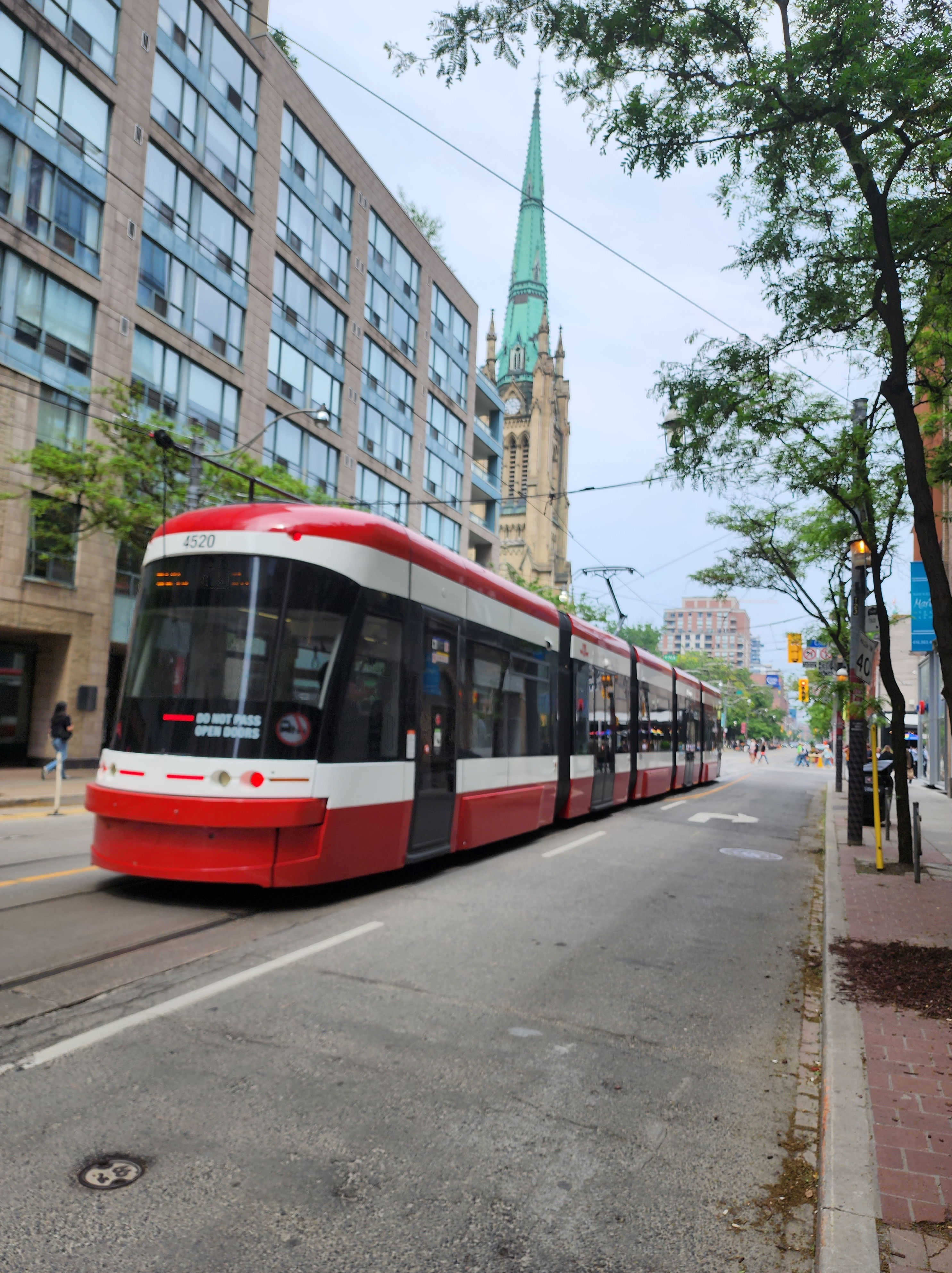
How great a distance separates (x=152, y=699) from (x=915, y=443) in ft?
21.0

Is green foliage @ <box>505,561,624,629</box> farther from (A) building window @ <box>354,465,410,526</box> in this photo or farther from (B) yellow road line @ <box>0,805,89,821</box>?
(B) yellow road line @ <box>0,805,89,821</box>

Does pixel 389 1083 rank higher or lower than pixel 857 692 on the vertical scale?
lower

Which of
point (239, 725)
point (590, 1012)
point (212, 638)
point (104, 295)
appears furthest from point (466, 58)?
point (104, 295)

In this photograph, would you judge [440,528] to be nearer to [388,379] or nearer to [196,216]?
[388,379]

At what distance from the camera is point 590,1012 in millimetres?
5543

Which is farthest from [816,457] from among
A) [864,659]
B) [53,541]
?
[53,541]

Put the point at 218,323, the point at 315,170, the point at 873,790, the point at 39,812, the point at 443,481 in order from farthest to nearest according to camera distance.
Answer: the point at 443,481 → the point at 315,170 → the point at 218,323 → the point at 873,790 → the point at 39,812

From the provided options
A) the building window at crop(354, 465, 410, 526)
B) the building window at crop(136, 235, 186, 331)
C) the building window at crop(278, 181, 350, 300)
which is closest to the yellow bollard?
the building window at crop(136, 235, 186, 331)

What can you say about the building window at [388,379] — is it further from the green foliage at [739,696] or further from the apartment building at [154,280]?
the green foliage at [739,696]

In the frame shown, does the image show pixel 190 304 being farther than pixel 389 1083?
Yes

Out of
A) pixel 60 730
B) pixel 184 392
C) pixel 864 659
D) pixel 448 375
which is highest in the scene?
pixel 448 375

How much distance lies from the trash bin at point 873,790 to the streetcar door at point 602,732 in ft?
14.4

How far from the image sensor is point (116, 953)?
5977 mm

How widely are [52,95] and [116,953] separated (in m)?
24.4
